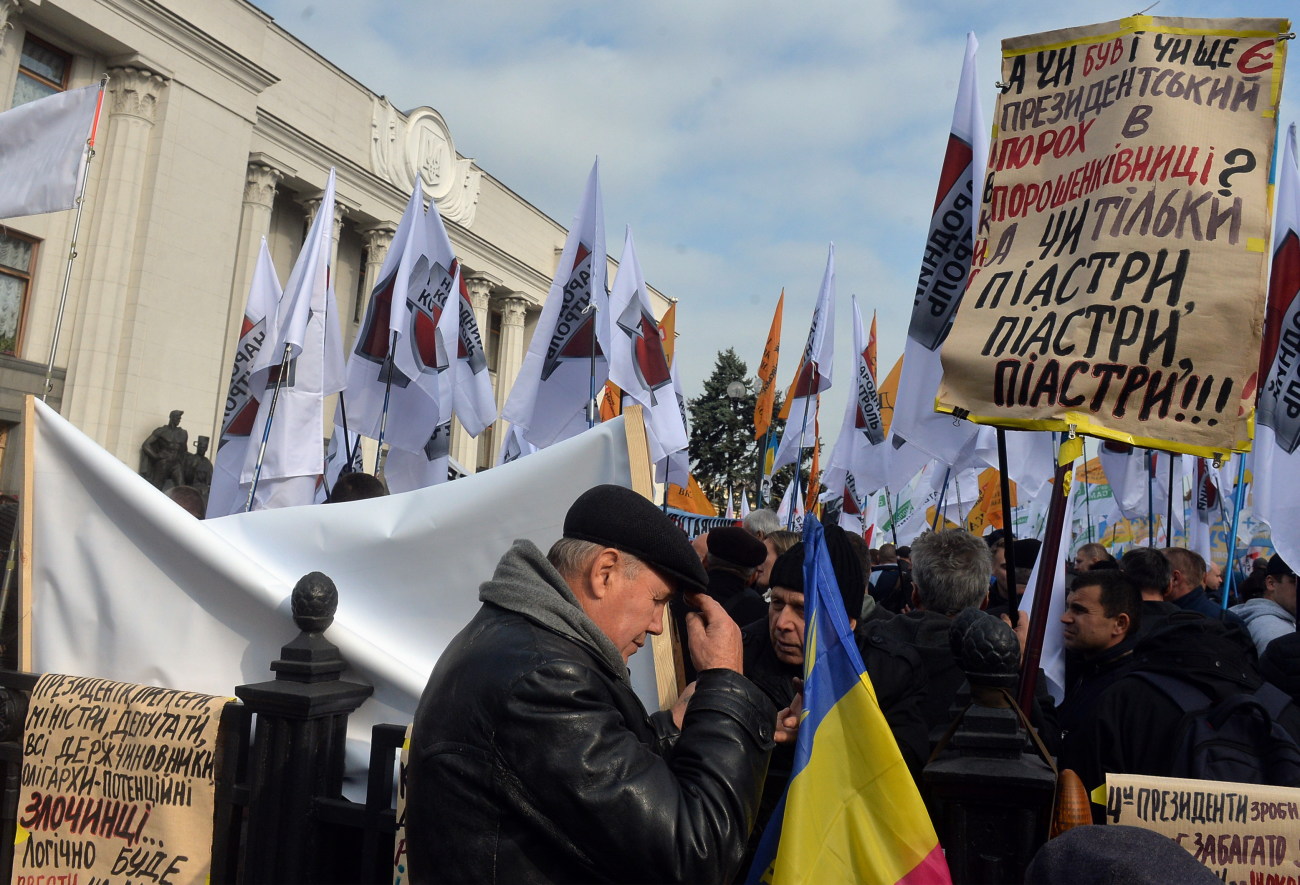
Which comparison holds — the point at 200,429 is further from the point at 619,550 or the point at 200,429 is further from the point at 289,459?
the point at 619,550

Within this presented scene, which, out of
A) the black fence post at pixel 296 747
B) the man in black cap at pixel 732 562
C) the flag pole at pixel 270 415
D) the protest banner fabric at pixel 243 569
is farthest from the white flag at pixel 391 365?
the black fence post at pixel 296 747

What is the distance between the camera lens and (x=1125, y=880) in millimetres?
1202

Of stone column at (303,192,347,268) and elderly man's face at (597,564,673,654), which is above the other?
stone column at (303,192,347,268)

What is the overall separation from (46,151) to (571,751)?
14.8ft

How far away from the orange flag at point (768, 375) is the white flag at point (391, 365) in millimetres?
4896

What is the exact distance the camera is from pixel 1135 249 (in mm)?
2816

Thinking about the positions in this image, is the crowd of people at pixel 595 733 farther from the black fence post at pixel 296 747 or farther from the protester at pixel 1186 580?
the protester at pixel 1186 580

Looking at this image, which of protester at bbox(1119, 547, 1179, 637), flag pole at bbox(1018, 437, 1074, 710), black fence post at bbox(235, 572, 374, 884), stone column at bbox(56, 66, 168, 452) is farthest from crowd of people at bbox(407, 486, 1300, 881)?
stone column at bbox(56, 66, 168, 452)

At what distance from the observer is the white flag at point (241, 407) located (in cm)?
736

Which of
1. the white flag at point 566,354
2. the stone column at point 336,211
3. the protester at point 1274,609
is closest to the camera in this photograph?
the protester at point 1274,609

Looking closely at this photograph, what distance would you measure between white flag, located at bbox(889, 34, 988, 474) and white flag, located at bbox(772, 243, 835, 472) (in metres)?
5.06

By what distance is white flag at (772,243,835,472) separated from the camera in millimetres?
10250

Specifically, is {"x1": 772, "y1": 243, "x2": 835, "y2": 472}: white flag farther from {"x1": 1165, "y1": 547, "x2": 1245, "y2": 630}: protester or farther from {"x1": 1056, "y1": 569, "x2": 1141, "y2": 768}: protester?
{"x1": 1056, "y1": 569, "x2": 1141, "y2": 768}: protester

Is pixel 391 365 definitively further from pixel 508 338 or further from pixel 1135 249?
pixel 508 338
